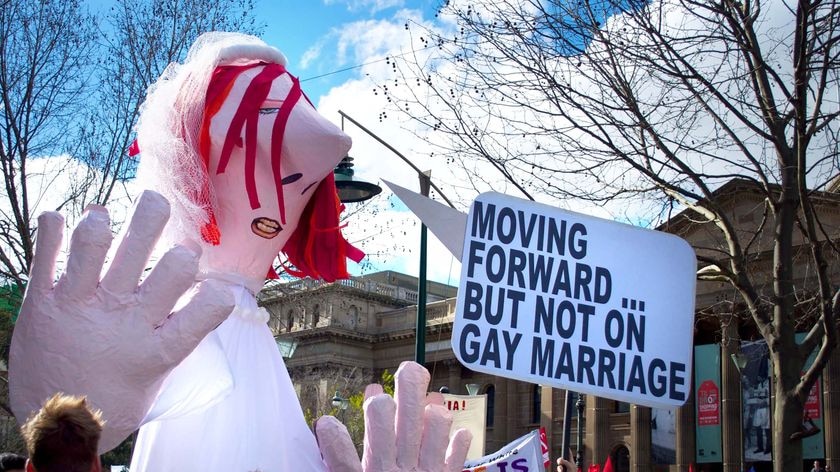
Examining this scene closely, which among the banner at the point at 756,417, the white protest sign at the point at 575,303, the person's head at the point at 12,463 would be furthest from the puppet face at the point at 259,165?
the banner at the point at 756,417

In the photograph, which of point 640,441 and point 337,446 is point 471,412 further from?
point 640,441

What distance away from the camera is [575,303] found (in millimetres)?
4598

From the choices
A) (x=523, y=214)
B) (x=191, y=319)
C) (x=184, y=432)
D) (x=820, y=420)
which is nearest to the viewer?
(x=191, y=319)

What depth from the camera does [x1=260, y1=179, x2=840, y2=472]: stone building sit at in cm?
2803

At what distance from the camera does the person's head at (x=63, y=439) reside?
7.51 ft

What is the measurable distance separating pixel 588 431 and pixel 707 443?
17.9ft

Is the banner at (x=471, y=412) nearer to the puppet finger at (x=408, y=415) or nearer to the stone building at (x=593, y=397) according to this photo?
the stone building at (x=593, y=397)

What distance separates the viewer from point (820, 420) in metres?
28.0

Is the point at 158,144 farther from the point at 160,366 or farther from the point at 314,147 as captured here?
the point at 160,366

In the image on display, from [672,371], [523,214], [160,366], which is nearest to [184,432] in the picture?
[160,366]

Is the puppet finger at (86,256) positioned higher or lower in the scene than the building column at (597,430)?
lower

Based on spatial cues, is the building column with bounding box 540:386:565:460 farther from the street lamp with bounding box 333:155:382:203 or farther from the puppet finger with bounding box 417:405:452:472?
the puppet finger with bounding box 417:405:452:472

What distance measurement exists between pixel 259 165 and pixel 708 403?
1191 inches

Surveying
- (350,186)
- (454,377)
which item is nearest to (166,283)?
(350,186)
